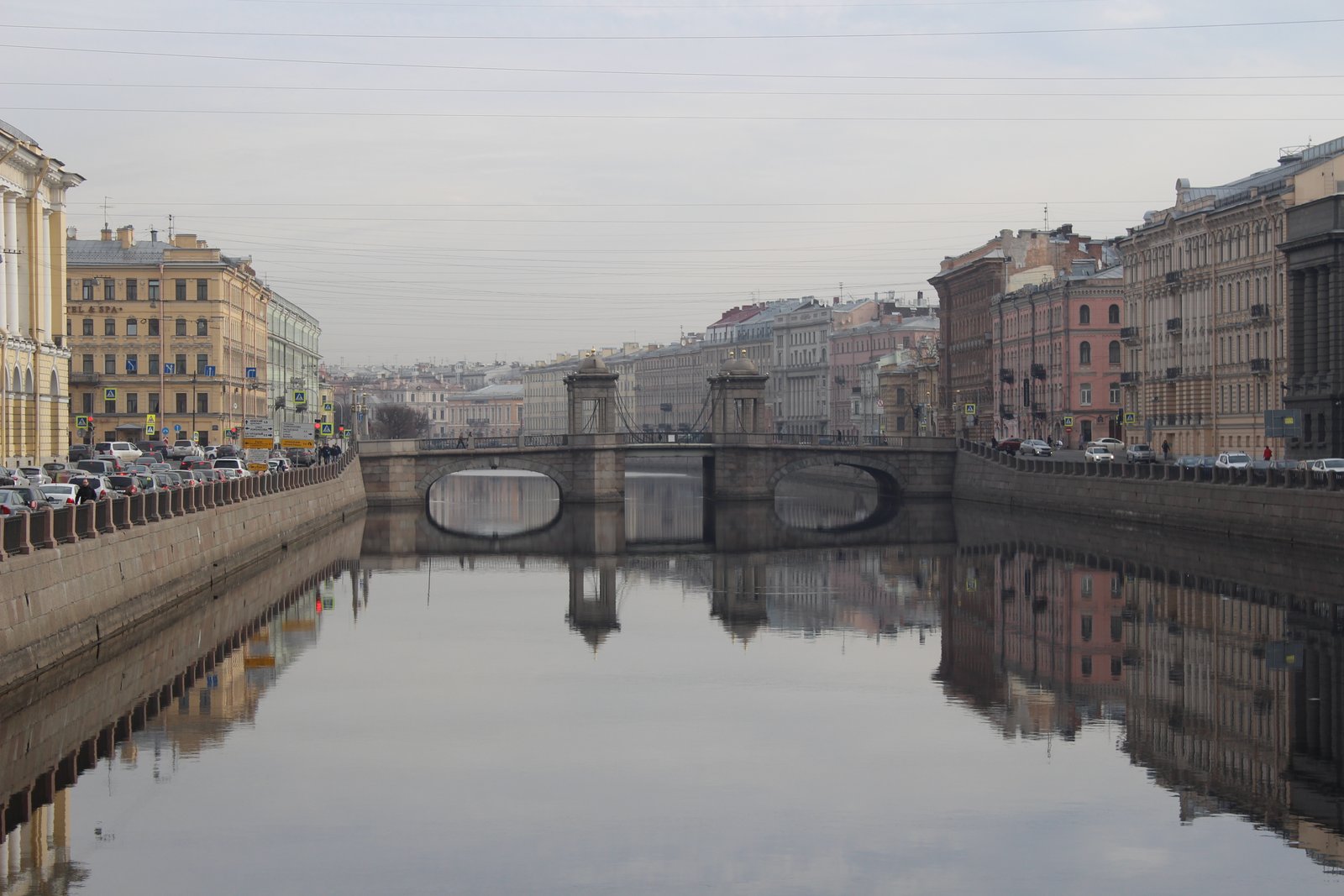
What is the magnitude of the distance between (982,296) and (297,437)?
4573 centimetres

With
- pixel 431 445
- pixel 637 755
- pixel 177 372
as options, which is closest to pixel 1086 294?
pixel 431 445

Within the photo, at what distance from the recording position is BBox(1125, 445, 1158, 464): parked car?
72375 millimetres

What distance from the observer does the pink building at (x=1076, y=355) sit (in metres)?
98.2

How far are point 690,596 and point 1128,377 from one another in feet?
156

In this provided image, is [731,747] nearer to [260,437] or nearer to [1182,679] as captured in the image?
[1182,679]

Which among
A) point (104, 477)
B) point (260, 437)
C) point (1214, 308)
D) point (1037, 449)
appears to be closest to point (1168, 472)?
point (1214, 308)

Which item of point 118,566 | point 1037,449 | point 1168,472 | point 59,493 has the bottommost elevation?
point 118,566

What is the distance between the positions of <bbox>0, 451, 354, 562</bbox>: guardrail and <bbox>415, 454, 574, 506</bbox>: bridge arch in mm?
28543

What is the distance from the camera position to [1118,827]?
854 inches

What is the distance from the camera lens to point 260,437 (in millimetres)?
79125

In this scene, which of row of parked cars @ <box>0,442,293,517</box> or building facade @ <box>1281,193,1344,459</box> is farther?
building facade @ <box>1281,193,1344,459</box>

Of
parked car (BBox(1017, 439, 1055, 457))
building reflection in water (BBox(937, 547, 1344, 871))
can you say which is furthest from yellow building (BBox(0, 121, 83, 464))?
parked car (BBox(1017, 439, 1055, 457))

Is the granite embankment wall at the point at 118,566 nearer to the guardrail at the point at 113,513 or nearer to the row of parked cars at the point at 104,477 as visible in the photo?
the guardrail at the point at 113,513

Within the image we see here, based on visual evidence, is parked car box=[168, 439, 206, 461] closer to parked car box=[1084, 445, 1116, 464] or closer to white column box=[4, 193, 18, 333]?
white column box=[4, 193, 18, 333]
